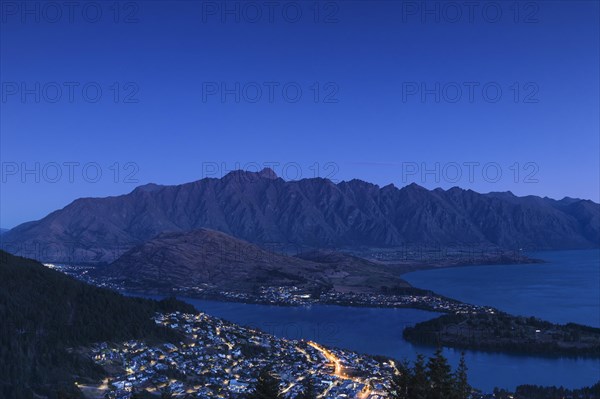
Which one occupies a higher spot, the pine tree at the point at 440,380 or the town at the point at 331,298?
the pine tree at the point at 440,380

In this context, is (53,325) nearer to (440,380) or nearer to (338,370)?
(338,370)

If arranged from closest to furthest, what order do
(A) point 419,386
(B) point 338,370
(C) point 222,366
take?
(A) point 419,386
(C) point 222,366
(B) point 338,370

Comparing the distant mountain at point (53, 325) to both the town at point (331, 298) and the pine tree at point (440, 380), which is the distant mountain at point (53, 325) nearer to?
the pine tree at point (440, 380)

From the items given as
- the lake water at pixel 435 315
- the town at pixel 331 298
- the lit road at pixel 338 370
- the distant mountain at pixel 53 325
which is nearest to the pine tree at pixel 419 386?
the distant mountain at pixel 53 325

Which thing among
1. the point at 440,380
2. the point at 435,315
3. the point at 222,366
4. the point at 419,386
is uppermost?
the point at 440,380

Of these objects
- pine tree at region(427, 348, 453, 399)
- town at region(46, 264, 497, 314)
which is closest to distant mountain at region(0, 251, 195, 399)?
pine tree at region(427, 348, 453, 399)

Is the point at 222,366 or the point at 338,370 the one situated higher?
the point at 222,366

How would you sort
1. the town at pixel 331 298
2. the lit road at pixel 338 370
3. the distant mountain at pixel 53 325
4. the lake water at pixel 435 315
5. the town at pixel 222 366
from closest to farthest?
the distant mountain at pixel 53 325 < the town at pixel 222 366 < the lit road at pixel 338 370 < the lake water at pixel 435 315 < the town at pixel 331 298

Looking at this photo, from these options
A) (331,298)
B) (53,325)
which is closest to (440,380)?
(53,325)
